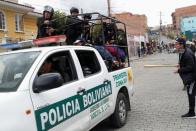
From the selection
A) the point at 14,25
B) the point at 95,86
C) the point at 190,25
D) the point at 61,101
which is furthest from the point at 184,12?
the point at 61,101

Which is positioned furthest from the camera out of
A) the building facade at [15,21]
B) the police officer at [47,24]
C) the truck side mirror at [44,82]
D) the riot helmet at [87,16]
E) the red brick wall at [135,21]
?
the red brick wall at [135,21]

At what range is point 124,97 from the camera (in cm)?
808

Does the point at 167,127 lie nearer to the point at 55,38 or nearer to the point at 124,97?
the point at 124,97

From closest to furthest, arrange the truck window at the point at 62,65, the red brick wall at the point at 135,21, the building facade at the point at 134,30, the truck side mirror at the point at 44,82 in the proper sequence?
the truck side mirror at the point at 44,82
the truck window at the point at 62,65
the building facade at the point at 134,30
the red brick wall at the point at 135,21

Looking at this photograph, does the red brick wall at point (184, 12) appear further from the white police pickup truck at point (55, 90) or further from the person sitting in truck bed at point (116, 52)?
the white police pickup truck at point (55, 90)

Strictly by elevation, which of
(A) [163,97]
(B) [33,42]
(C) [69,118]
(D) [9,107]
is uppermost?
(B) [33,42]

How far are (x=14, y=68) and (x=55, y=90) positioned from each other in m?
0.62

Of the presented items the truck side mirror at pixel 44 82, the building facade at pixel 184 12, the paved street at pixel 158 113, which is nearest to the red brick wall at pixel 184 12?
the building facade at pixel 184 12

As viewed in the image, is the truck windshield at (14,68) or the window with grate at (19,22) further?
the window with grate at (19,22)

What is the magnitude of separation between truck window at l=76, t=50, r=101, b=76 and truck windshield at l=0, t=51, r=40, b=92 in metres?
1.17

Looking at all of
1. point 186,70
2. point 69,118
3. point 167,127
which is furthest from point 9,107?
point 186,70

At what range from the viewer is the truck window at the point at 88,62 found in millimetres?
6391

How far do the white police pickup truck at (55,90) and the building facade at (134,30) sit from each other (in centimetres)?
5614

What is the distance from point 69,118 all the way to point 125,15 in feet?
265
